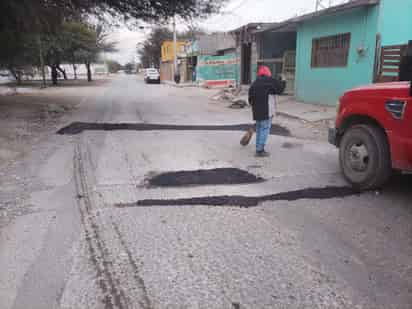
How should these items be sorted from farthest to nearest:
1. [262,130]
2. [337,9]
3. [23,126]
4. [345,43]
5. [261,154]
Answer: [345,43], [337,9], [23,126], [261,154], [262,130]

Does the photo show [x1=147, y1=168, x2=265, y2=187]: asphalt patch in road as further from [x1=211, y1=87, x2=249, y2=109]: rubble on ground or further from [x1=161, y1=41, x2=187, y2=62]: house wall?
[x1=161, y1=41, x2=187, y2=62]: house wall

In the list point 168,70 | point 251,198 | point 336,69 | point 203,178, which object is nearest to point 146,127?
point 203,178

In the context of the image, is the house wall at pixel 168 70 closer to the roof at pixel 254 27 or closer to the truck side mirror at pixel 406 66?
the roof at pixel 254 27

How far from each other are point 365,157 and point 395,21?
8332mm

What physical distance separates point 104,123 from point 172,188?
6.49m

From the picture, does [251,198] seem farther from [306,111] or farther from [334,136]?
[306,111]

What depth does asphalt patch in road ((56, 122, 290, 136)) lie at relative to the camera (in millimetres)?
9734

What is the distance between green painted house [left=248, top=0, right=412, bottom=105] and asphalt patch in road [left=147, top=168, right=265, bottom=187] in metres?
7.38

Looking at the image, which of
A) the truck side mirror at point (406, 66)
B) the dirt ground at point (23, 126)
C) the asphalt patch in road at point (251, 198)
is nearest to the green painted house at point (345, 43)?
the truck side mirror at point (406, 66)

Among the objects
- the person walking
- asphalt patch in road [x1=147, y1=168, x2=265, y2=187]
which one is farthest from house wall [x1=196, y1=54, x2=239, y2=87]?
asphalt patch in road [x1=147, y1=168, x2=265, y2=187]

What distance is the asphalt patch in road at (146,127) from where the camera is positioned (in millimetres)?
9734

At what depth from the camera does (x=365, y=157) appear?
493 cm

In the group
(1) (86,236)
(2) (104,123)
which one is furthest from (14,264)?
(2) (104,123)

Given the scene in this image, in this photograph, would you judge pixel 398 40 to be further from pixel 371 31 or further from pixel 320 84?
pixel 320 84
